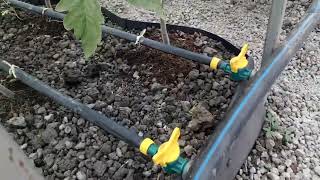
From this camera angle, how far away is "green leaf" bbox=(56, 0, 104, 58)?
661 mm

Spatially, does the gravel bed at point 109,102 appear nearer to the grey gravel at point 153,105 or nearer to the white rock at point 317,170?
the grey gravel at point 153,105

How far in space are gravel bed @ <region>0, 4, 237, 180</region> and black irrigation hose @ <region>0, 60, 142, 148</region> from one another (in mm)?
123

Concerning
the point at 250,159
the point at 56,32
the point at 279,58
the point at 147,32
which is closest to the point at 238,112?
the point at 279,58

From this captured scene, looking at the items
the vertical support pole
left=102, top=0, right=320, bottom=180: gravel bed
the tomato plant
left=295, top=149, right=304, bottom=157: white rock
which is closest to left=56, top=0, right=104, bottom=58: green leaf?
the tomato plant

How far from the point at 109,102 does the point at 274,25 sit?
1.82 feet

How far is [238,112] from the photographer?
0.76 metres

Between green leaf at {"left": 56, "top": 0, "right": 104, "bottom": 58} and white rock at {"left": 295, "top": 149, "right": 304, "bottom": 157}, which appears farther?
white rock at {"left": 295, "top": 149, "right": 304, "bottom": 157}

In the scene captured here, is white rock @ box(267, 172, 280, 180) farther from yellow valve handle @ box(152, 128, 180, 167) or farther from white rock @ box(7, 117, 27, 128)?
white rock @ box(7, 117, 27, 128)

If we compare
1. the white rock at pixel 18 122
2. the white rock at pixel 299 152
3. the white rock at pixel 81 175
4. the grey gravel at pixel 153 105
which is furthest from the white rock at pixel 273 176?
the white rock at pixel 18 122

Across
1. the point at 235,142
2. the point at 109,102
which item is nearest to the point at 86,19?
the point at 235,142

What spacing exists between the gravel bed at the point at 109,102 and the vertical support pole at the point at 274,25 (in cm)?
24

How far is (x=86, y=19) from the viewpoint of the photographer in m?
0.66

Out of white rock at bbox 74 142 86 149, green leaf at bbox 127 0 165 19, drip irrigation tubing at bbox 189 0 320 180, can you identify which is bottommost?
white rock at bbox 74 142 86 149

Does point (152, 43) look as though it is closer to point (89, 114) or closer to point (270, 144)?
point (89, 114)
